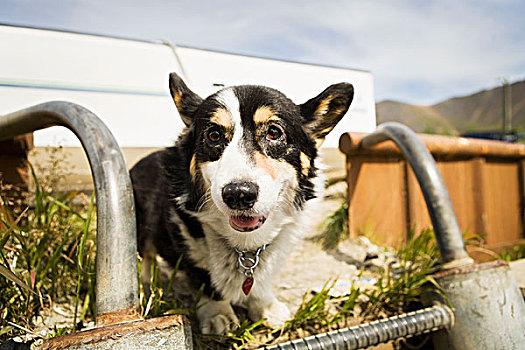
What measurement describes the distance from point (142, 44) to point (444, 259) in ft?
10.5

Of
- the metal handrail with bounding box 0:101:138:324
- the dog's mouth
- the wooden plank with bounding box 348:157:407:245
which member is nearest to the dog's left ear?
the dog's mouth

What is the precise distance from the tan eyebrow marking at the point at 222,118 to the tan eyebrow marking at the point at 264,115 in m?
0.12

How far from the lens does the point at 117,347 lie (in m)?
1.21

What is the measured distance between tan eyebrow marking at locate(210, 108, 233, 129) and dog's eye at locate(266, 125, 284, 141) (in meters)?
0.19

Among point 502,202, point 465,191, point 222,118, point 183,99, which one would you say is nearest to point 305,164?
point 222,118

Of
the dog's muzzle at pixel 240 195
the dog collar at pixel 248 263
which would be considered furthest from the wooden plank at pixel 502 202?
the dog's muzzle at pixel 240 195

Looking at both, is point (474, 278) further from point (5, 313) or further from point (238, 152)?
point (5, 313)

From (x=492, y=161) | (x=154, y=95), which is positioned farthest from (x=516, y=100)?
(x=154, y=95)

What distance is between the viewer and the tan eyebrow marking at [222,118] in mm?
1878

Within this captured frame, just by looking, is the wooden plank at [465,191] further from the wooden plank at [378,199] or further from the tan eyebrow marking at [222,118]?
the tan eyebrow marking at [222,118]

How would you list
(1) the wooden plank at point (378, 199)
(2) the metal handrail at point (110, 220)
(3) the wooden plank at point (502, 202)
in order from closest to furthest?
(2) the metal handrail at point (110, 220) → (1) the wooden plank at point (378, 199) → (3) the wooden plank at point (502, 202)

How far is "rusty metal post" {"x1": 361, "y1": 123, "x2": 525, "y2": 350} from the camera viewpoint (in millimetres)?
2021

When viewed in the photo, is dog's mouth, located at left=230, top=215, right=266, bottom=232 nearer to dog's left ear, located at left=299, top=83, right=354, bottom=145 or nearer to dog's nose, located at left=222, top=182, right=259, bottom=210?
dog's nose, located at left=222, top=182, right=259, bottom=210

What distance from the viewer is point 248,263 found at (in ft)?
6.74
